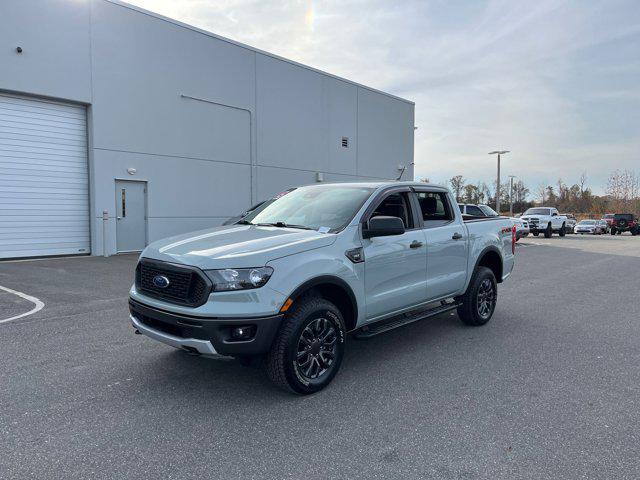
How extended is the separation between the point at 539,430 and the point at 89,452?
3.10 m

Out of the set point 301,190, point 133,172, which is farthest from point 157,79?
point 301,190

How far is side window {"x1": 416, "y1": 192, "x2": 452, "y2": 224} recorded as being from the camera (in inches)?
218

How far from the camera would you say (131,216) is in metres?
15.4

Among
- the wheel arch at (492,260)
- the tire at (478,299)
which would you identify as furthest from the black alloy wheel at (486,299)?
the wheel arch at (492,260)

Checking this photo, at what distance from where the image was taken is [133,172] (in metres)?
15.1

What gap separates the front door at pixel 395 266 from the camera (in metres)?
4.54

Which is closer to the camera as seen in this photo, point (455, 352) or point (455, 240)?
point (455, 352)

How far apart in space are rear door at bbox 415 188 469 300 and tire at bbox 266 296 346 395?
5.49 ft

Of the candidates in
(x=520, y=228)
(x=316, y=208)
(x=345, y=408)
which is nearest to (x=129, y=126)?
(x=316, y=208)

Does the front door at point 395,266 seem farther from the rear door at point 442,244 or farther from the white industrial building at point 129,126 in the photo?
the white industrial building at point 129,126

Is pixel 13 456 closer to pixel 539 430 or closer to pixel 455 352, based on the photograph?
pixel 539 430

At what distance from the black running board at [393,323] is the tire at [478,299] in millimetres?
424

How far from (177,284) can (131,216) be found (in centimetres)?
1267

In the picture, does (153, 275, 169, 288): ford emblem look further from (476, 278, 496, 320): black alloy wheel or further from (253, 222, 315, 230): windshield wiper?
(476, 278, 496, 320): black alloy wheel
